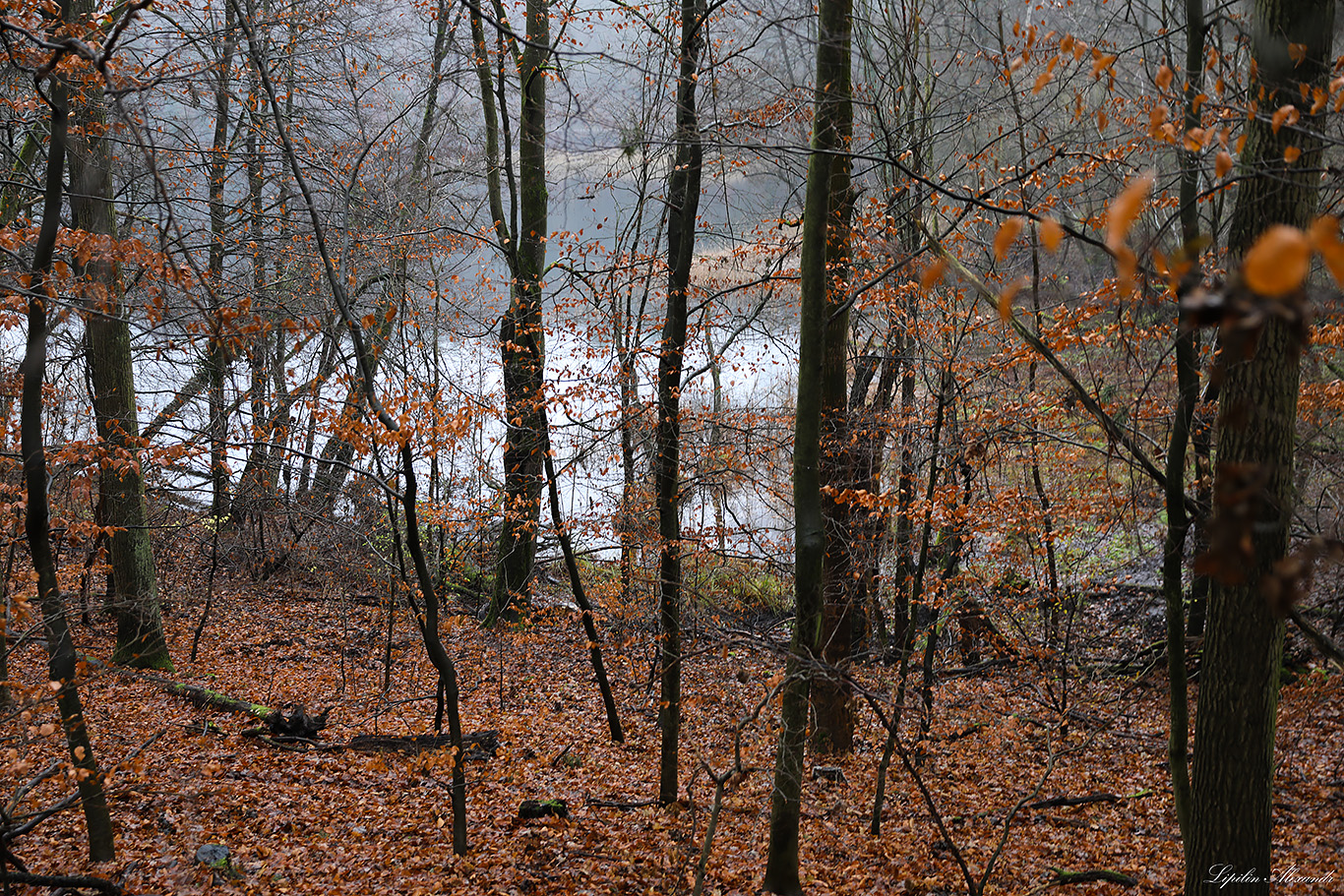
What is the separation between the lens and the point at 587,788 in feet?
24.8

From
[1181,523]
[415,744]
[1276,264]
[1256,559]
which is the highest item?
[1276,264]

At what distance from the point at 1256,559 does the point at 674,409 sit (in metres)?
4.83

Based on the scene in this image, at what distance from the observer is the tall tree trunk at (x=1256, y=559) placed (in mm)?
3852

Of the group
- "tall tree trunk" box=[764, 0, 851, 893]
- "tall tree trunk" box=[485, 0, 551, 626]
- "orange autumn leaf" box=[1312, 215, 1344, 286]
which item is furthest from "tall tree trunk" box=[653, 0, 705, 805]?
"orange autumn leaf" box=[1312, 215, 1344, 286]

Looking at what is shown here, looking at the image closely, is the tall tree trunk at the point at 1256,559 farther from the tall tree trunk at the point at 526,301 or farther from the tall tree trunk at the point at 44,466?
the tall tree trunk at the point at 526,301

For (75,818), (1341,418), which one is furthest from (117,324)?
(1341,418)

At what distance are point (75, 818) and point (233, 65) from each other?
28.3 feet

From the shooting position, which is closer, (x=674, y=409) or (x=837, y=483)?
(x=674, y=409)

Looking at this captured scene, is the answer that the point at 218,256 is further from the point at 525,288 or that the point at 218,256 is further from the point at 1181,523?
the point at 1181,523

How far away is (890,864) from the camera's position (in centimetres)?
611

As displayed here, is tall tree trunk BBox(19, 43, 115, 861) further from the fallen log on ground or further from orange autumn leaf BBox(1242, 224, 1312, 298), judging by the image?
orange autumn leaf BBox(1242, 224, 1312, 298)

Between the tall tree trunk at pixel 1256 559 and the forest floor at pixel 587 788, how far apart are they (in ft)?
3.32

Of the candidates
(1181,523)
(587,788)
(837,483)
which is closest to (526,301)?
(837,483)

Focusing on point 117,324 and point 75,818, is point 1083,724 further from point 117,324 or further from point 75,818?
point 117,324
